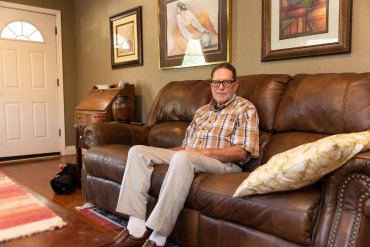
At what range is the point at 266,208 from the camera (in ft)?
4.70

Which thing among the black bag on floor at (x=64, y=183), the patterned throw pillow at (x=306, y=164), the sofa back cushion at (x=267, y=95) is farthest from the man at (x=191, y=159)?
the black bag on floor at (x=64, y=183)

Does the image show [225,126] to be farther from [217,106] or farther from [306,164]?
[306,164]

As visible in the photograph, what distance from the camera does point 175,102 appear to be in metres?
2.85

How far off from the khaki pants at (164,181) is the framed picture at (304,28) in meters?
1.02

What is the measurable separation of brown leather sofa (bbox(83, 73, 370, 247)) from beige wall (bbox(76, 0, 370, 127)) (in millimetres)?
288

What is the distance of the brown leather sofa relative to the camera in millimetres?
1293

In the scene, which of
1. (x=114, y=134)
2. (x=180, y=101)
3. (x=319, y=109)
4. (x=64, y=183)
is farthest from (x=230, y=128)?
(x=64, y=183)

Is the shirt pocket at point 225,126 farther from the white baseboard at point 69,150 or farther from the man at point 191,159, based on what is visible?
the white baseboard at point 69,150

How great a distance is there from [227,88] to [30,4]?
3889mm

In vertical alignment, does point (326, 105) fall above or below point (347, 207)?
above

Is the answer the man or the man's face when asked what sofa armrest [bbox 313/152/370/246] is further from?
the man's face

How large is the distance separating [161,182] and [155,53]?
2.12 meters

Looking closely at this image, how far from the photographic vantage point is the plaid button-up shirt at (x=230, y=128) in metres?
2.03

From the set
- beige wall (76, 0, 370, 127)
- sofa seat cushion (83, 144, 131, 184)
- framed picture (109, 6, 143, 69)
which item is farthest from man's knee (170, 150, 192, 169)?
framed picture (109, 6, 143, 69)
